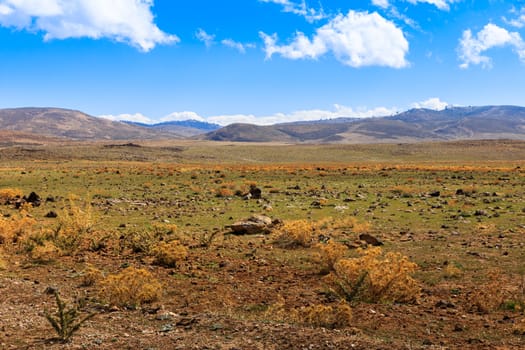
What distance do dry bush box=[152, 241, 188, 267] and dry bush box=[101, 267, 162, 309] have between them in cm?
261

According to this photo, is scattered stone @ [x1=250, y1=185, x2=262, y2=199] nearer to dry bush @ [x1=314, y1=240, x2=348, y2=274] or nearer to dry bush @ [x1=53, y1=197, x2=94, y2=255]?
dry bush @ [x1=53, y1=197, x2=94, y2=255]

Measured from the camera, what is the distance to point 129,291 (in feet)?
31.0

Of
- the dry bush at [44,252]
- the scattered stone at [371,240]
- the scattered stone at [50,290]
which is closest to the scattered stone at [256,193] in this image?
the scattered stone at [371,240]

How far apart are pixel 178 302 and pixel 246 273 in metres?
2.63

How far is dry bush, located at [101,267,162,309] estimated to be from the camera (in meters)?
9.36

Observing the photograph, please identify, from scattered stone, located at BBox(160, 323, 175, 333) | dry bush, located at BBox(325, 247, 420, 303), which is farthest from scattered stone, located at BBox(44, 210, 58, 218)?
dry bush, located at BBox(325, 247, 420, 303)

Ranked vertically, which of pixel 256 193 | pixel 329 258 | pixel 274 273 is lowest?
pixel 274 273

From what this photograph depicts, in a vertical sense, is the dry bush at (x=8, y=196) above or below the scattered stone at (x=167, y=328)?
above

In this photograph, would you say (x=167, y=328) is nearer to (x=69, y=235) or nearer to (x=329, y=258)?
(x=329, y=258)

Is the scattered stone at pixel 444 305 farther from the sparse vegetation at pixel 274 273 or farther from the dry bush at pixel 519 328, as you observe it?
the dry bush at pixel 519 328

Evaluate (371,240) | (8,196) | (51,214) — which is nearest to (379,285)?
(371,240)

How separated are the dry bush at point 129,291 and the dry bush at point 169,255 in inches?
103

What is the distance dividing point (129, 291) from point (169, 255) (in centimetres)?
315

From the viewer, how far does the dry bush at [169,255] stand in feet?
41.3
